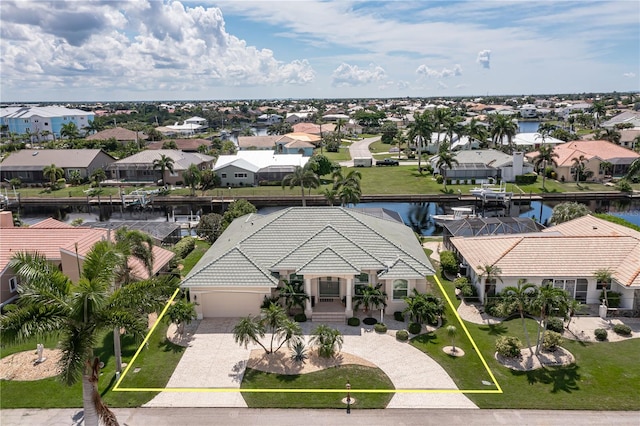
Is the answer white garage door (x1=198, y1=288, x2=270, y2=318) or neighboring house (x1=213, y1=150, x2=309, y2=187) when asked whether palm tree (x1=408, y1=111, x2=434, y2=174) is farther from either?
white garage door (x1=198, y1=288, x2=270, y2=318)

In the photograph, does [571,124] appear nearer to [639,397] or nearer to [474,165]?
[474,165]

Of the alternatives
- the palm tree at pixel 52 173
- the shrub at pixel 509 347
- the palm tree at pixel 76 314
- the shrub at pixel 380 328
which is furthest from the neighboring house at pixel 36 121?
the shrub at pixel 509 347

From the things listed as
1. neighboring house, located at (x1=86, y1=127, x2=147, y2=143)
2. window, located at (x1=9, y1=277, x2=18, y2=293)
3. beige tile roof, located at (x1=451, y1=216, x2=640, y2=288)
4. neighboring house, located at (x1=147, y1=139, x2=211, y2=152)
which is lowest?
window, located at (x1=9, y1=277, x2=18, y2=293)

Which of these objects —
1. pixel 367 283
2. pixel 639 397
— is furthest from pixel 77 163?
pixel 639 397

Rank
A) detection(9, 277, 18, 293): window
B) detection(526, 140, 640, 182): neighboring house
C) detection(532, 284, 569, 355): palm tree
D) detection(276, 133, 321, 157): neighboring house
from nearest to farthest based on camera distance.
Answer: detection(532, 284, 569, 355): palm tree < detection(9, 277, 18, 293): window < detection(526, 140, 640, 182): neighboring house < detection(276, 133, 321, 157): neighboring house

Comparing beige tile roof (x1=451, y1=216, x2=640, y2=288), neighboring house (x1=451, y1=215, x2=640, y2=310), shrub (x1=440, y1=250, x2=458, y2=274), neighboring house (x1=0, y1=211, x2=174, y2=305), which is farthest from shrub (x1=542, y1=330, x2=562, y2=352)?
neighboring house (x1=0, y1=211, x2=174, y2=305)

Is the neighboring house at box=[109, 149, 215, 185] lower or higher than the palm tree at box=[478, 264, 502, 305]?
higher
